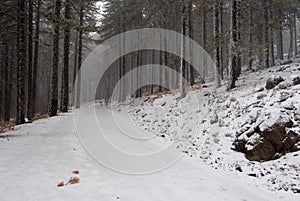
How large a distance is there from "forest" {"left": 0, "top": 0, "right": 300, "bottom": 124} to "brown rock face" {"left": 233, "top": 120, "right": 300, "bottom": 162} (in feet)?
19.0

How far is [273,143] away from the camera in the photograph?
234 inches

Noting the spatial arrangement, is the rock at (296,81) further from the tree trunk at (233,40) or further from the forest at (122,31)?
the tree trunk at (233,40)

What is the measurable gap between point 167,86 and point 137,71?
13.8 feet

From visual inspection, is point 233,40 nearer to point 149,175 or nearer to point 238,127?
point 238,127

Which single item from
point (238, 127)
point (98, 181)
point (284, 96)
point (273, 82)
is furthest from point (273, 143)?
point (98, 181)

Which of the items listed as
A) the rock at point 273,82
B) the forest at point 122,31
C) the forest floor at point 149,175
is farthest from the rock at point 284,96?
the forest at point 122,31

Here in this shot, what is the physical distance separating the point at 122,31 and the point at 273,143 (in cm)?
2318

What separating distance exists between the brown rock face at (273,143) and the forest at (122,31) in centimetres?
580

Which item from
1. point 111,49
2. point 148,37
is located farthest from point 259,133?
point 111,49

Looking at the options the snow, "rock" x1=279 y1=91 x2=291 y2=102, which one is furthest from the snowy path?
"rock" x1=279 y1=91 x2=291 y2=102

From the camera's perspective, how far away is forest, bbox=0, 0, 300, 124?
1138 centimetres

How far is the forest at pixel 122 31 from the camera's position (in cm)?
1138

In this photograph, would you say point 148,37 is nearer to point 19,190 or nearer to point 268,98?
point 268,98

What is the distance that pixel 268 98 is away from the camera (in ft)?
24.8
